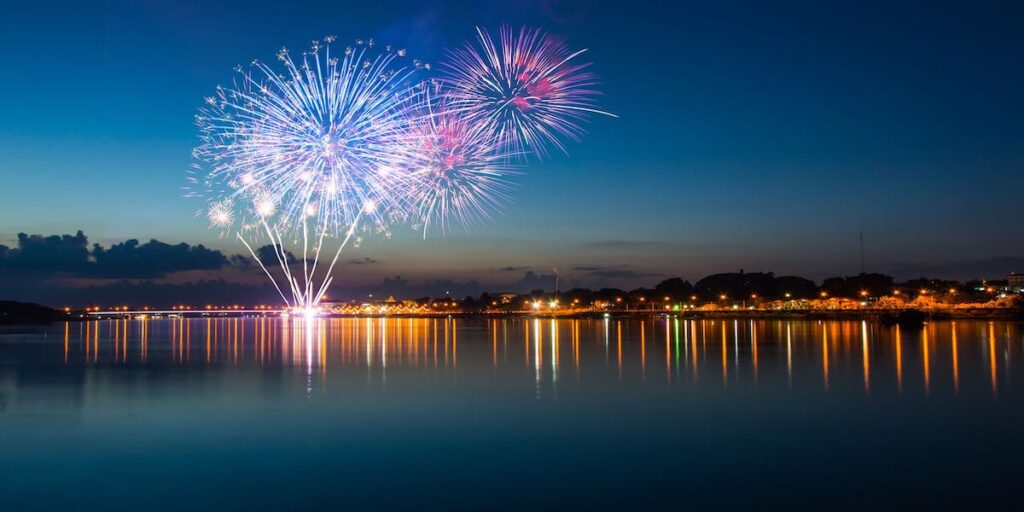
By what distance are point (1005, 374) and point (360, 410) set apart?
21865 millimetres

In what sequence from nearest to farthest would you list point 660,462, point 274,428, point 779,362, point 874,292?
point 660,462 → point 274,428 → point 779,362 → point 874,292

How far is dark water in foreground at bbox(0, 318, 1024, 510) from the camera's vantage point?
1124 centimetres

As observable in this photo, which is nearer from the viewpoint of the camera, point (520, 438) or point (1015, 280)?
point (520, 438)

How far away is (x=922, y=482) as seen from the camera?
11539mm

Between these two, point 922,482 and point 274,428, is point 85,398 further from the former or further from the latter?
point 922,482

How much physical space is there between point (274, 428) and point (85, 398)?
9099mm

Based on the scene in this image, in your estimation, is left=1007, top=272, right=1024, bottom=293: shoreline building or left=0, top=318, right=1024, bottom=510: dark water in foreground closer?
left=0, top=318, right=1024, bottom=510: dark water in foreground

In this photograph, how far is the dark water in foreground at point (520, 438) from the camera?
1124 cm

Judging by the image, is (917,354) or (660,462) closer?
(660,462)

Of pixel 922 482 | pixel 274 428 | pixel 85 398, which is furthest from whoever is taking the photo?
pixel 85 398

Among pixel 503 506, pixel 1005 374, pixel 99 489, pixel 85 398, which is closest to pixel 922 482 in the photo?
pixel 503 506

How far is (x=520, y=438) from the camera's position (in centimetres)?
1578

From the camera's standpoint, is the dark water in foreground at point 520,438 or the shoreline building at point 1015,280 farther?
the shoreline building at point 1015,280

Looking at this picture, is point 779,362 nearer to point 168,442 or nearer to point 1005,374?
point 1005,374
